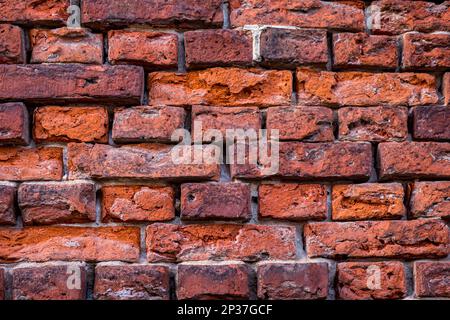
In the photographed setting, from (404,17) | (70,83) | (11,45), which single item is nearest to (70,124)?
(70,83)

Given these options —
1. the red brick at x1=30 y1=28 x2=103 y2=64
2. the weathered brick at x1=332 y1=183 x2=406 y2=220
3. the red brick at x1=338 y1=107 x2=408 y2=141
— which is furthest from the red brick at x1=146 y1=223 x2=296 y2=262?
the red brick at x1=30 y1=28 x2=103 y2=64

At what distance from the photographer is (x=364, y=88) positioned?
1012 mm

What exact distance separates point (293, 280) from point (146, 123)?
1.27ft

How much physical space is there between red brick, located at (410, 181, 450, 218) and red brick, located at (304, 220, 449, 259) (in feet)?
0.05

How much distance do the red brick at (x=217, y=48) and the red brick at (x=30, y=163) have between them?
11.7 inches

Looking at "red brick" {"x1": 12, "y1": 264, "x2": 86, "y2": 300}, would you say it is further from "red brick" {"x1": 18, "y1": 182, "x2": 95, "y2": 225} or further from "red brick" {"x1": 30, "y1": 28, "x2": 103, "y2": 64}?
"red brick" {"x1": 30, "y1": 28, "x2": 103, "y2": 64}

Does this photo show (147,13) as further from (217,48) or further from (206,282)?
(206,282)

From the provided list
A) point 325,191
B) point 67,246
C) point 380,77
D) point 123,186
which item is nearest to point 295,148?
point 325,191

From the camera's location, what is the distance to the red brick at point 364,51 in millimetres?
1010

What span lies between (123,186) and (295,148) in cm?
32

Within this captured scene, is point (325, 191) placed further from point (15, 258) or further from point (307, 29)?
point (15, 258)

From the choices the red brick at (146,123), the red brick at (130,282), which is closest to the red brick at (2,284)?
the red brick at (130,282)

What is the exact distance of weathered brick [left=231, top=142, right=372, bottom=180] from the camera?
0.97m

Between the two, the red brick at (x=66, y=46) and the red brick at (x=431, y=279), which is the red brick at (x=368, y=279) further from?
the red brick at (x=66, y=46)
